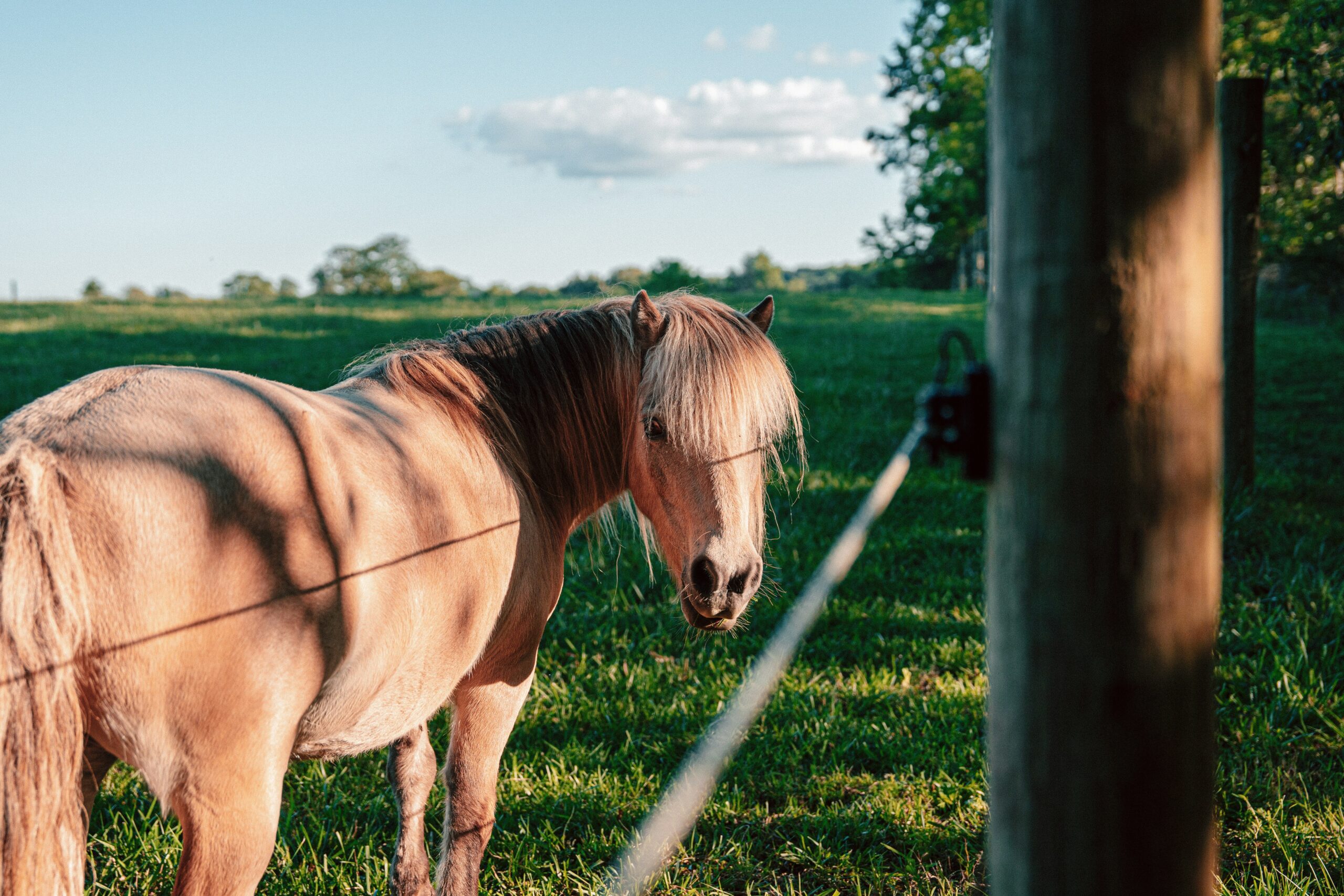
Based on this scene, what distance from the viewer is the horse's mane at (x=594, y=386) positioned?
90.1 inches

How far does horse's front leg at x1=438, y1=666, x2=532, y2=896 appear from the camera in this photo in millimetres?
2518

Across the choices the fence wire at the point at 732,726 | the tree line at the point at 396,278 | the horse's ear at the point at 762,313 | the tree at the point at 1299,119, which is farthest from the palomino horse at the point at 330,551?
the tree line at the point at 396,278

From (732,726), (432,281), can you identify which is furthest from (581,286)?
(432,281)

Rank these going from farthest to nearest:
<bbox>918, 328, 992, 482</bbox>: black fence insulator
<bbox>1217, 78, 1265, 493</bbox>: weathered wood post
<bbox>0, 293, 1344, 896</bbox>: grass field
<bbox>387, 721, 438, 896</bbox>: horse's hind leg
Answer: <bbox>1217, 78, 1265, 493</bbox>: weathered wood post < <bbox>0, 293, 1344, 896</bbox>: grass field < <bbox>387, 721, 438, 896</bbox>: horse's hind leg < <bbox>918, 328, 992, 482</bbox>: black fence insulator

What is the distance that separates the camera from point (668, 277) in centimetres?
2316

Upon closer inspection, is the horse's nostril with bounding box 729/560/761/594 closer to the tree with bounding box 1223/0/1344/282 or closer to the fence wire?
the fence wire

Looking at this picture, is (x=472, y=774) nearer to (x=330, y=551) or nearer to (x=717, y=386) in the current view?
(x=330, y=551)

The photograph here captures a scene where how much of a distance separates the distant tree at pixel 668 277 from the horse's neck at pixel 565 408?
1591 cm

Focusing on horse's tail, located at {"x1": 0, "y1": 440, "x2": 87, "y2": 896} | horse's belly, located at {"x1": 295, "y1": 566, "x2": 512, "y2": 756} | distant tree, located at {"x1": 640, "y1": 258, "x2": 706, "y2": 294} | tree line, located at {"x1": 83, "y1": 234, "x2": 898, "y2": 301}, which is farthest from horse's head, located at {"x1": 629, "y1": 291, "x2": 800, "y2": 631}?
tree line, located at {"x1": 83, "y1": 234, "x2": 898, "y2": 301}

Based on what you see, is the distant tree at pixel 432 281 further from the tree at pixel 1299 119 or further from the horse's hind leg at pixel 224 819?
the horse's hind leg at pixel 224 819

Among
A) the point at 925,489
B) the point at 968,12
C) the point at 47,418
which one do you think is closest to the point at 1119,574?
the point at 47,418

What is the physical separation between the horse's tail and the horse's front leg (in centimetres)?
115

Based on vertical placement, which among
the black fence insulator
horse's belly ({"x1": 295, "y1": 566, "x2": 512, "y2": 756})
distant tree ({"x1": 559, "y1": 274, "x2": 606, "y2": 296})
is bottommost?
horse's belly ({"x1": 295, "y1": 566, "x2": 512, "y2": 756})

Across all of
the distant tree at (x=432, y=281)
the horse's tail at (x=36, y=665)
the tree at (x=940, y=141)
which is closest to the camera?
the horse's tail at (x=36, y=665)
